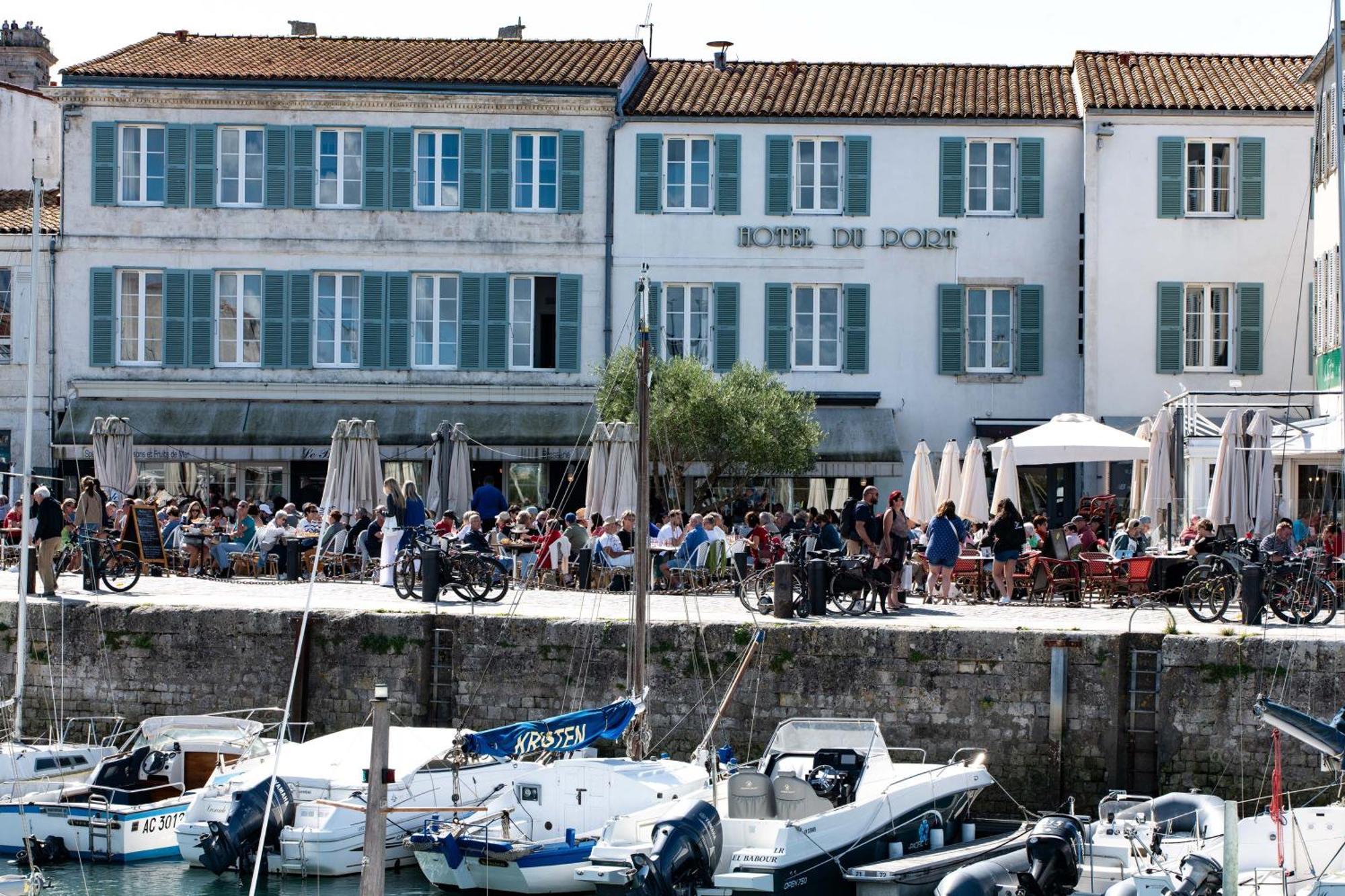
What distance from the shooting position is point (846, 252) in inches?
1292

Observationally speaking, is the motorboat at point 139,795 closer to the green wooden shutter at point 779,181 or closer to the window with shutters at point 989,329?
the green wooden shutter at point 779,181

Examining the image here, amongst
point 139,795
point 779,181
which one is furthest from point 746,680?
point 779,181

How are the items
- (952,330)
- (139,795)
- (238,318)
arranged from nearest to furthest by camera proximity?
(139,795), (952,330), (238,318)

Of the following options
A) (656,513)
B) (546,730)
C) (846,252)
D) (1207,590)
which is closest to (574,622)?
(546,730)

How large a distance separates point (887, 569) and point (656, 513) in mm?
10360

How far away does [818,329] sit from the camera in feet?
108

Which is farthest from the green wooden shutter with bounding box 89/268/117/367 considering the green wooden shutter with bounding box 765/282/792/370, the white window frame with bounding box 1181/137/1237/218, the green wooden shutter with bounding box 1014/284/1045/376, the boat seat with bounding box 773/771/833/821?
the boat seat with bounding box 773/771/833/821

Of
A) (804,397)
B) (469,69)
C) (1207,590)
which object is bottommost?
(1207,590)

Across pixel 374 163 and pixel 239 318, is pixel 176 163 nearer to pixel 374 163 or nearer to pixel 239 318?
pixel 239 318

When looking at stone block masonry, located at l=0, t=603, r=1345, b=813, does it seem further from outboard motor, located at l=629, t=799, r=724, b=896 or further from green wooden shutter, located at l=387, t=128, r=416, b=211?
green wooden shutter, located at l=387, t=128, r=416, b=211

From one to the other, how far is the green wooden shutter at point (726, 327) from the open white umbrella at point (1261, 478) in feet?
37.7

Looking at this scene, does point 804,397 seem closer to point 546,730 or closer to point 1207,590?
point 1207,590

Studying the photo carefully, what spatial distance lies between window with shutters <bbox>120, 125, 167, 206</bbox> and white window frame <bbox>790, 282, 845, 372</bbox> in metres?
10.9

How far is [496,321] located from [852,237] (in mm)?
6161
